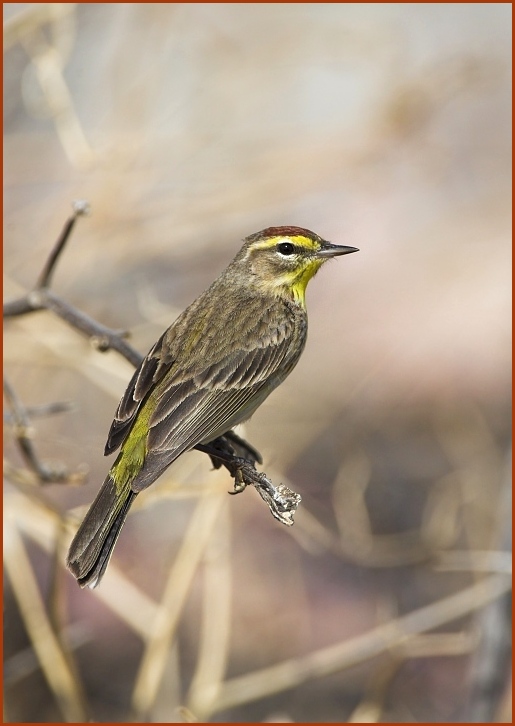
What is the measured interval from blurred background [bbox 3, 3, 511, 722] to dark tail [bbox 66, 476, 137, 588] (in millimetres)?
672

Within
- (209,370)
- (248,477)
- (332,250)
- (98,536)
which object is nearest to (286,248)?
(332,250)

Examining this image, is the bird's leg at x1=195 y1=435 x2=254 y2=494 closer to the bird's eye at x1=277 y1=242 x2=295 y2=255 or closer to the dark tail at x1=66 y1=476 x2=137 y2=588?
the dark tail at x1=66 y1=476 x2=137 y2=588

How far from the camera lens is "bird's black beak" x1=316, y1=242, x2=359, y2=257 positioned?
15.2 feet

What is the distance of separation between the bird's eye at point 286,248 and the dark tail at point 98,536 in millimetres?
1440

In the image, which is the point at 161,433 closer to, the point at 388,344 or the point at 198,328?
the point at 198,328

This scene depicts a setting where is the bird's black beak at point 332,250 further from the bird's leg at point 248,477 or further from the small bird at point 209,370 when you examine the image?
the bird's leg at point 248,477

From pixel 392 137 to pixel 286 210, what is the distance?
3.73 feet

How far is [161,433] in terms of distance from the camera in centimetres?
421

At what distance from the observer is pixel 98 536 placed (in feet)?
13.1

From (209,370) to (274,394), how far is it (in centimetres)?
218

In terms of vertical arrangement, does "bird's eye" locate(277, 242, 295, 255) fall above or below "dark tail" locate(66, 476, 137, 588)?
above

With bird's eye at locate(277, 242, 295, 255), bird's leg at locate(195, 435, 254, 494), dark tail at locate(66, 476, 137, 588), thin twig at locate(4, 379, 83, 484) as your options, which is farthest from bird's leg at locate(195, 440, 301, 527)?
bird's eye at locate(277, 242, 295, 255)

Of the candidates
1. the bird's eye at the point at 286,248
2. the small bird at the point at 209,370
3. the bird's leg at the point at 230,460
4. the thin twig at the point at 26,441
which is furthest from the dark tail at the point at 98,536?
the bird's eye at the point at 286,248

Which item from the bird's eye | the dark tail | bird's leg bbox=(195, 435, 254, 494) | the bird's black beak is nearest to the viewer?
the dark tail
